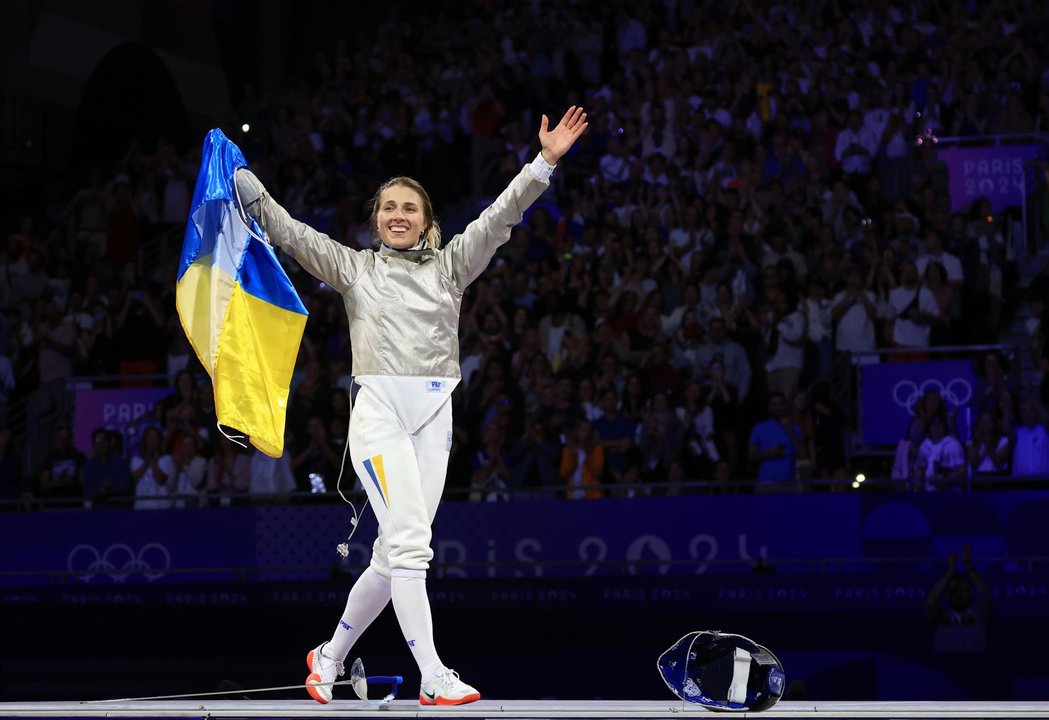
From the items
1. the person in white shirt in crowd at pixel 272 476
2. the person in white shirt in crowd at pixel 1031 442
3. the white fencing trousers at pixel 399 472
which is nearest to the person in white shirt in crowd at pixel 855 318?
the person in white shirt in crowd at pixel 1031 442

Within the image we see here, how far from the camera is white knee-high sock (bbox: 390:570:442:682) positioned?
5508mm

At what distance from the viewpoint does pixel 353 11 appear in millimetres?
22016

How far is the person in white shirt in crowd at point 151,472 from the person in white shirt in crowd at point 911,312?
A: 5.59 meters

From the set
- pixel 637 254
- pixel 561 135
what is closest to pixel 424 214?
pixel 561 135

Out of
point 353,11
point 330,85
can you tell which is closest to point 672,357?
point 330,85

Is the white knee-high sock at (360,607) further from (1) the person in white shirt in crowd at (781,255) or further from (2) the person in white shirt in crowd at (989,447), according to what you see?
(1) the person in white shirt in crowd at (781,255)

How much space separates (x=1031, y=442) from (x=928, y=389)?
0.88 meters

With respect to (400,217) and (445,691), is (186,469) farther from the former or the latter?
(445,691)

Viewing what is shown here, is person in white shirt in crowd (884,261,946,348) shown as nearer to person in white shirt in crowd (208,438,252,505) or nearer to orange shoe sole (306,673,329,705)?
person in white shirt in crowd (208,438,252,505)

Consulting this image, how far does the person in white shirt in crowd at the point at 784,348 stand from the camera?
450 inches

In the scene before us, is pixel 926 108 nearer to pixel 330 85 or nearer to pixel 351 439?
pixel 330 85

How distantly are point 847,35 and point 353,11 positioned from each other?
8.92 meters

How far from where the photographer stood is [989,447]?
10.4 metres

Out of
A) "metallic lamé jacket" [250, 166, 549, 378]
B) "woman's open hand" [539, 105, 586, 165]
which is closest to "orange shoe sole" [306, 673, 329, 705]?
"metallic lamé jacket" [250, 166, 549, 378]
